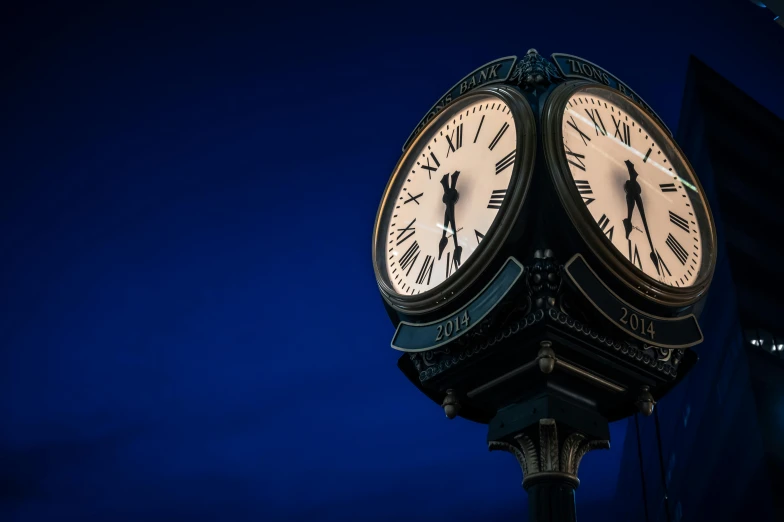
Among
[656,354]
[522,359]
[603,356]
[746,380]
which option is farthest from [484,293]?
[746,380]

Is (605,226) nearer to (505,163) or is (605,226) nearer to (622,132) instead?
(505,163)

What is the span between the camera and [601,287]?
145 inches

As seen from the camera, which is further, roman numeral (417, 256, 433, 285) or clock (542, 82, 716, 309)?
roman numeral (417, 256, 433, 285)

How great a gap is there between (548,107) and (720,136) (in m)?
33.1

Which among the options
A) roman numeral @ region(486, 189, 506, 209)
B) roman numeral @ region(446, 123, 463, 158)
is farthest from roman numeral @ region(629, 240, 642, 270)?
roman numeral @ region(446, 123, 463, 158)

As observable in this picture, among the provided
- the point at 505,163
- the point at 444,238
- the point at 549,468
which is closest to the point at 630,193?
the point at 505,163

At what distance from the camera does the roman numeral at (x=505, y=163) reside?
3938 millimetres

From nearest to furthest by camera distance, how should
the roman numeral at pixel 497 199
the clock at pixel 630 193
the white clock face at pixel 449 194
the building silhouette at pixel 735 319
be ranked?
the clock at pixel 630 193, the roman numeral at pixel 497 199, the white clock face at pixel 449 194, the building silhouette at pixel 735 319

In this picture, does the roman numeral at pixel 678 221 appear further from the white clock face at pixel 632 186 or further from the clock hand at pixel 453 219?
the clock hand at pixel 453 219

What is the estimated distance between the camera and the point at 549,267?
3.59 m

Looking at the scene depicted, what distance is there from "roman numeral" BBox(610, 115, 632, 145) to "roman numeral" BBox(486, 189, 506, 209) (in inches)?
31.6

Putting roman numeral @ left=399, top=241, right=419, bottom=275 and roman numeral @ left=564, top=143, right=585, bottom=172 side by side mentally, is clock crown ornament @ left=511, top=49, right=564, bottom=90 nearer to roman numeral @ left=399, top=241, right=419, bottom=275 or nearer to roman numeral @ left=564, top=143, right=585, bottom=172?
roman numeral @ left=564, top=143, right=585, bottom=172

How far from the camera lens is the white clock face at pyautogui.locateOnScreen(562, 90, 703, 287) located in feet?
12.9

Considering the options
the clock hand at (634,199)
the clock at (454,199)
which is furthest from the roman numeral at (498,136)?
the clock hand at (634,199)
